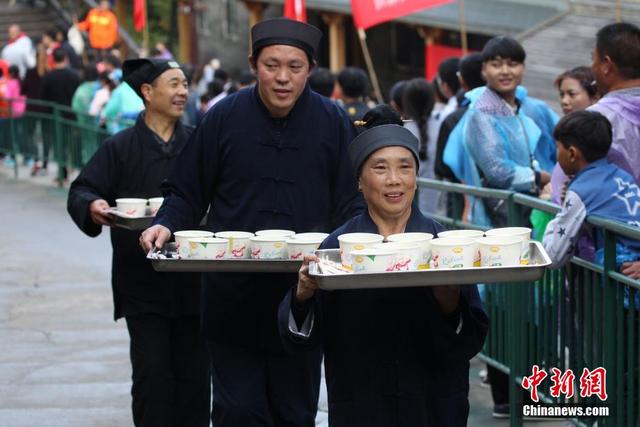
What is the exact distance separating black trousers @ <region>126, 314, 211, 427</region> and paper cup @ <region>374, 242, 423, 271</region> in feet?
8.79

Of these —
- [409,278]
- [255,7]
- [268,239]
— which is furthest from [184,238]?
[255,7]

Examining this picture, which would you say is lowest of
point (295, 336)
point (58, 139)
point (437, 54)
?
point (295, 336)

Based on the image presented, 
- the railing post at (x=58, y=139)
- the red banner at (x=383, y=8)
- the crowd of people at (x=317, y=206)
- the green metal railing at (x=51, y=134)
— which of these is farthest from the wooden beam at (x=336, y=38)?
the crowd of people at (x=317, y=206)

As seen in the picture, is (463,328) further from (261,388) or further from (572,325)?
(572,325)

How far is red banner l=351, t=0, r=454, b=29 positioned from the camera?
13000 mm

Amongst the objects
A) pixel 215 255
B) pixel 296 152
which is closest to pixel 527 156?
pixel 296 152

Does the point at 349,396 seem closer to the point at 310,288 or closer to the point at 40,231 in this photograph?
the point at 310,288

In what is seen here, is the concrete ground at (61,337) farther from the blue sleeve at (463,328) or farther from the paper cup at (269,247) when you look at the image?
the blue sleeve at (463,328)

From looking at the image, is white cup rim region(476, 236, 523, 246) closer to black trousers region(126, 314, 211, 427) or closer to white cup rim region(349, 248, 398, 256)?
white cup rim region(349, 248, 398, 256)

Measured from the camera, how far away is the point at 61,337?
10805mm

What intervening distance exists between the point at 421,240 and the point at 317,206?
1370 millimetres

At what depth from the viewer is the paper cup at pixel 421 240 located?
482 cm

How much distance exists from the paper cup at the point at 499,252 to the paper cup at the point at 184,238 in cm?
135

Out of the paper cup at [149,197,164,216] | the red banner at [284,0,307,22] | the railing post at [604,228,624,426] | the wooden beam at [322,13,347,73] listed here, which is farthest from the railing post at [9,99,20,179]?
the railing post at [604,228,624,426]
